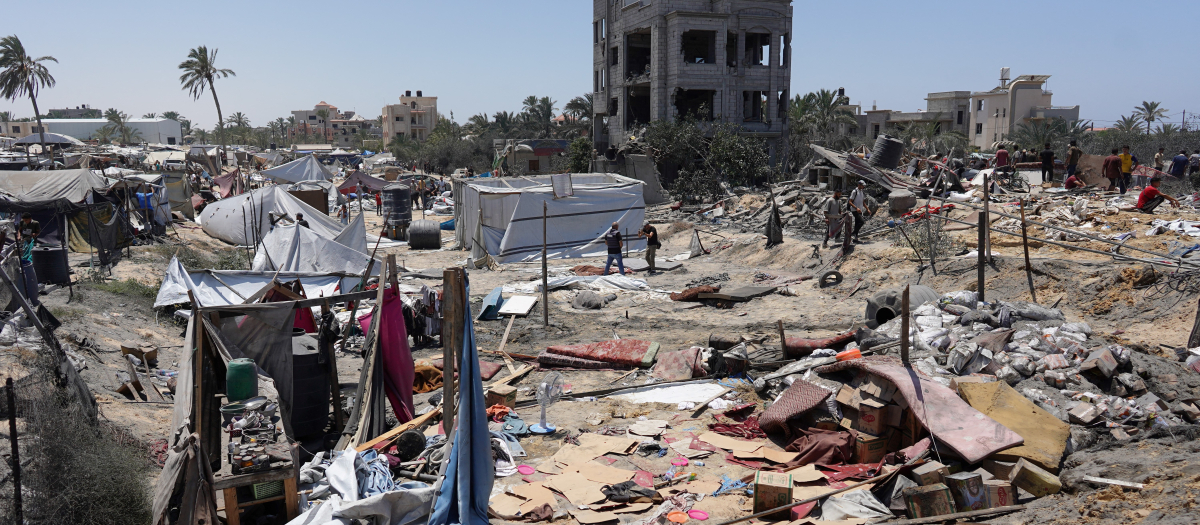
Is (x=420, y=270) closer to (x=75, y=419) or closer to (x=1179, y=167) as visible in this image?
(x=75, y=419)

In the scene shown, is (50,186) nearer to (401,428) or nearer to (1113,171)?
(401,428)

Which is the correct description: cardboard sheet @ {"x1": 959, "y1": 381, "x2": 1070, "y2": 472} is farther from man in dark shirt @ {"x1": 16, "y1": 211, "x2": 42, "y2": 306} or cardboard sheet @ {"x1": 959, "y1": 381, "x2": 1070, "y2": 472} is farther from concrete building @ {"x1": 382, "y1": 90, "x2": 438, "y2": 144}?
concrete building @ {"x1": 382, "y1": 90, "x2": 438, "y2": 144}

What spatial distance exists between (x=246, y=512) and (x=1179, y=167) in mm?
21093

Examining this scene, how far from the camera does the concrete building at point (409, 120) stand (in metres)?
88.8

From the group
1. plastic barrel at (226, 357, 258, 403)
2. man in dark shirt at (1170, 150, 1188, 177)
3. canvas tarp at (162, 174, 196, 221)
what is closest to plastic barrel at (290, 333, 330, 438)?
plastic barrel at (226, 357, 258, 403)

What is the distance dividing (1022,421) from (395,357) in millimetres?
Answer: 5814

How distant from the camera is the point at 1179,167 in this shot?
18359 millimetres

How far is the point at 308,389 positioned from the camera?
758 cm

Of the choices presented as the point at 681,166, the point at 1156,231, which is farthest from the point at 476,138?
the point at 1156,231

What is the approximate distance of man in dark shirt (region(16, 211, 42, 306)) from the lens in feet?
34.4

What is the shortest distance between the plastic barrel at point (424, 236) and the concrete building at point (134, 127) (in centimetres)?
7603

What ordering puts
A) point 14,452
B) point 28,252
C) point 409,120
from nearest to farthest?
1. point 14,452
2. point 28,252
3. point 409,120

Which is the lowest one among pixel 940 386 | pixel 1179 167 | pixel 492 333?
pixel 492 333

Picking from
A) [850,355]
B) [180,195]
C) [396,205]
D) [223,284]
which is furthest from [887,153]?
[180,195]
